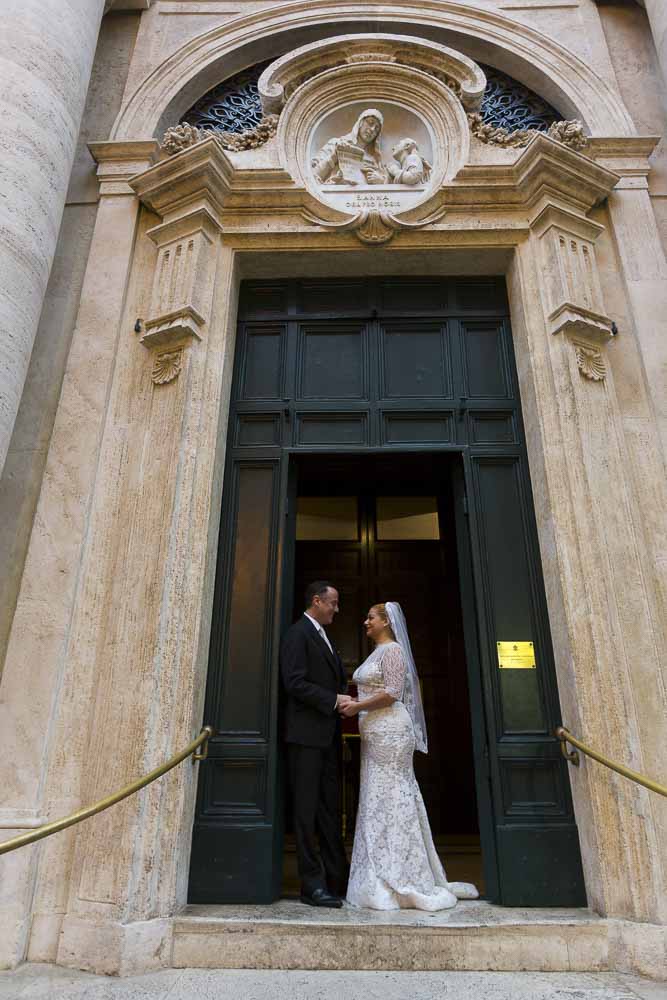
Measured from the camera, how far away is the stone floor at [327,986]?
3.13 m

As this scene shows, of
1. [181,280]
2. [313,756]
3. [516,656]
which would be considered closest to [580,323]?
[516,656]

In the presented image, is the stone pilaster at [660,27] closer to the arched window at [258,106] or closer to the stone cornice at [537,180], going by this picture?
the arched window at [258,106]

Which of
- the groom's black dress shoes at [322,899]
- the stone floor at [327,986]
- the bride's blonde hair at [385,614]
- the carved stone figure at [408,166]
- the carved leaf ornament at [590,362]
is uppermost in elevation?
the carved stone figure at [408,166]

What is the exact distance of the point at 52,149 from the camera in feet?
17.0

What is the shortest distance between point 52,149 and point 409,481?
4179 mm

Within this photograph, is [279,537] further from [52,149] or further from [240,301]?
[52,149]

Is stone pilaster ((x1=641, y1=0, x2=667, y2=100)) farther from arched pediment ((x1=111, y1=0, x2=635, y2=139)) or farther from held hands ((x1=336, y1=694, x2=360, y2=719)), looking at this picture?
held hands ((x1=336, y1=694, x2=360, y2=719))

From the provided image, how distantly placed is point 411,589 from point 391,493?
66.5 inches

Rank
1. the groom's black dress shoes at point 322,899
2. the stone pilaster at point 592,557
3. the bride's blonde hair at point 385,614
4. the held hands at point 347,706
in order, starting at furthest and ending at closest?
1. the bride's blonde hair at point 385,614
2. the held hands at point 347,706
3. the groom's black dress shoes at point 322,899
4. the stone pilaster at point 592,557

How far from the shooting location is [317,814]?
176 inches

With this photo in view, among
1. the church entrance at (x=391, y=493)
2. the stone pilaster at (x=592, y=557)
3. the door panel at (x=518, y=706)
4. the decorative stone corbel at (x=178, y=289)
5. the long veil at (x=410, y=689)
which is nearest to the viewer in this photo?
the stone pilaster at (x=592, y=557)

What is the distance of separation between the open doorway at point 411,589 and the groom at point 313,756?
2112mm

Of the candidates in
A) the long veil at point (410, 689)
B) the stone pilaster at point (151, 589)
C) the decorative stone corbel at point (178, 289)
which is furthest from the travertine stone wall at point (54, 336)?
the long veil at point (410, 689)

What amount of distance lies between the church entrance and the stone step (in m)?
0.56
